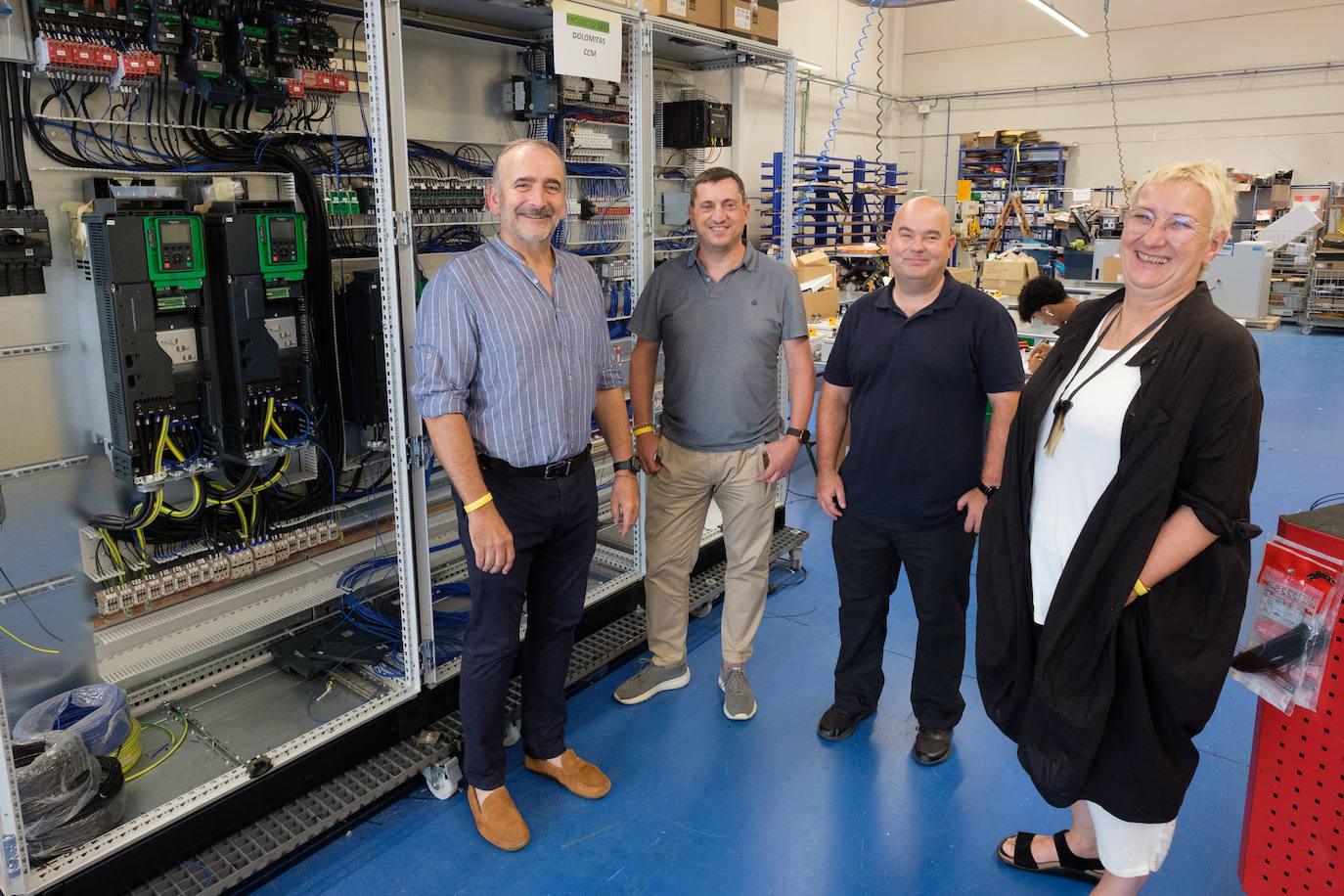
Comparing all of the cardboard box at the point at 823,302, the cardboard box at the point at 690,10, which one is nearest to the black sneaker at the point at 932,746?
the cardboard box at the point at 690,10

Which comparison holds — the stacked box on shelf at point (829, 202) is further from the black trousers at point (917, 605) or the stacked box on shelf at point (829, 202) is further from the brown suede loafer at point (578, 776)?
the brown suede loafer at point (578, 776)

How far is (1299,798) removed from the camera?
5.46 ft

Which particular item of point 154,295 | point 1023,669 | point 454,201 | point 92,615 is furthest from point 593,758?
point 454,201

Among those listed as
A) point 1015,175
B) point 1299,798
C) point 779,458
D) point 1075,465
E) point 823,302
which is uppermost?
point 1015,175

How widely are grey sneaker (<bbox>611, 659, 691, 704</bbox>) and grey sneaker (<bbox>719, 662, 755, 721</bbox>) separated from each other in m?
0.17

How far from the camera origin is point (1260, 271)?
10484 millimetres

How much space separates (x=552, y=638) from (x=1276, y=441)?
18.5 ft

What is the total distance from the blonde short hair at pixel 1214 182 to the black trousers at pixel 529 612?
150cm

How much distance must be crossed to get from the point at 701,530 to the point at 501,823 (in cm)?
111

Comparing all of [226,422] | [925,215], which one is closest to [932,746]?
[925,215]

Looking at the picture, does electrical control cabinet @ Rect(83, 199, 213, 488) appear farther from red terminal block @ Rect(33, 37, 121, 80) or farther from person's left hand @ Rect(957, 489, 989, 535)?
person's left hand @ Rect(957, 489, 989, 535)

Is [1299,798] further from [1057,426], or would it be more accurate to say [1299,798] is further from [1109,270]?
[1109,270]

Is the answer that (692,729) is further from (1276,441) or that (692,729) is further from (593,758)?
(1276,441)

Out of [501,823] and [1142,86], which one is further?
[1142,86]
